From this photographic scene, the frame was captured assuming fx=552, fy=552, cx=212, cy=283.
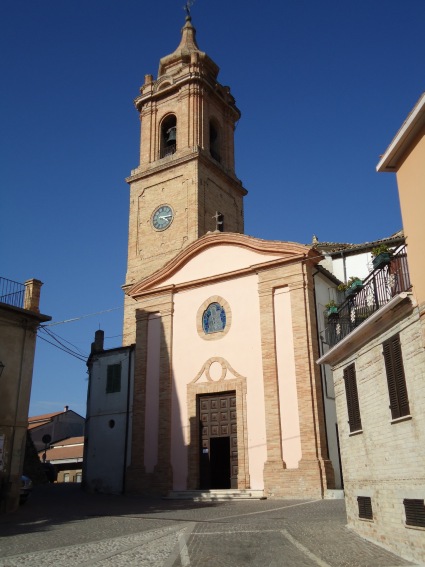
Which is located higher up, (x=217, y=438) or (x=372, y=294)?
(x=372, y=294)

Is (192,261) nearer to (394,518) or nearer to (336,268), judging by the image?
(336,268)

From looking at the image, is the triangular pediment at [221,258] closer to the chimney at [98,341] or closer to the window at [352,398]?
the chimney at [98,341]

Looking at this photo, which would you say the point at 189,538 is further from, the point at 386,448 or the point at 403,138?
the point at 403,138

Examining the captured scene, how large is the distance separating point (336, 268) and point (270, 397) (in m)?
8.27

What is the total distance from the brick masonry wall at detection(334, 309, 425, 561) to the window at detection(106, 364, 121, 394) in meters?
13.9

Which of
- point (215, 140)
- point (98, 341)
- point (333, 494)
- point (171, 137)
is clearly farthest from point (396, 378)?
point (215, 140)

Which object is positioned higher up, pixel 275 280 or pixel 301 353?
pixel 275 280

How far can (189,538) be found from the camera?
9.70m

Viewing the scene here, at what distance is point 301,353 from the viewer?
18344 millimetres

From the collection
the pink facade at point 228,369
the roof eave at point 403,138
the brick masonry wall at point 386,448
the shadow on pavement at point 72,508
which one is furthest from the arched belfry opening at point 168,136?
the roof eave at point 403,138

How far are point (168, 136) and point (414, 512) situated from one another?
2736 cm

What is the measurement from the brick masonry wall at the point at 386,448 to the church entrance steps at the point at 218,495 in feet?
24.4

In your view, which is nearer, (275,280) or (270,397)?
(270,397)

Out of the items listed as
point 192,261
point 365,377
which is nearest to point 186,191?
point 192,261
